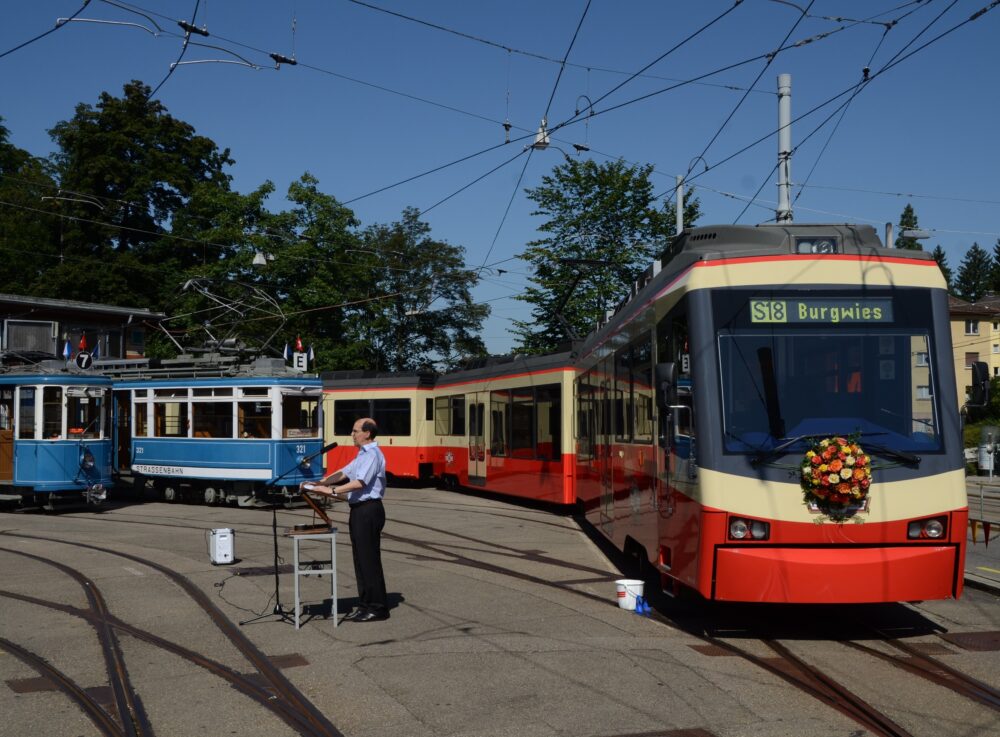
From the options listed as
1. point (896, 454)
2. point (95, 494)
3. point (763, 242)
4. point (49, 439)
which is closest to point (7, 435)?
point (49, 439)

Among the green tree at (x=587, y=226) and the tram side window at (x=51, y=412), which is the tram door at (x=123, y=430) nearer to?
the tram side window at (x=51, y=412)

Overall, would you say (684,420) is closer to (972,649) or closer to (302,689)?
(972,649)

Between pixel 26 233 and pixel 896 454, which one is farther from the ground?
pixel 26 233

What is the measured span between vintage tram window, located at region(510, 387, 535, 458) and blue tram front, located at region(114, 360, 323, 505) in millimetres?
3904

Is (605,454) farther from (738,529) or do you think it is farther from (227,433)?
(227,433)

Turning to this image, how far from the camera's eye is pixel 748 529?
752cm

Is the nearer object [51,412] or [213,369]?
[51,412]

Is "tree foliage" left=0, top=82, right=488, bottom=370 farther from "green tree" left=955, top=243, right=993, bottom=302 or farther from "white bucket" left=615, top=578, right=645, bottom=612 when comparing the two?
"green tree" left=955, top=243, right=993, bottom=302

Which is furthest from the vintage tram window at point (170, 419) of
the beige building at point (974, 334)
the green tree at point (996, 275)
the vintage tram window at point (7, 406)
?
the green tree at point (996, 275)

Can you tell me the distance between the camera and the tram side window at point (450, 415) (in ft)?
82.3

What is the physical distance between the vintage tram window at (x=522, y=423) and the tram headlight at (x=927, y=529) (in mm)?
13163

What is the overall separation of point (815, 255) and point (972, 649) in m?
3.09

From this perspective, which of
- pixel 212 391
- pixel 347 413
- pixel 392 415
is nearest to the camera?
pixel 212 391

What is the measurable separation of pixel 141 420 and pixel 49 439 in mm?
2646
